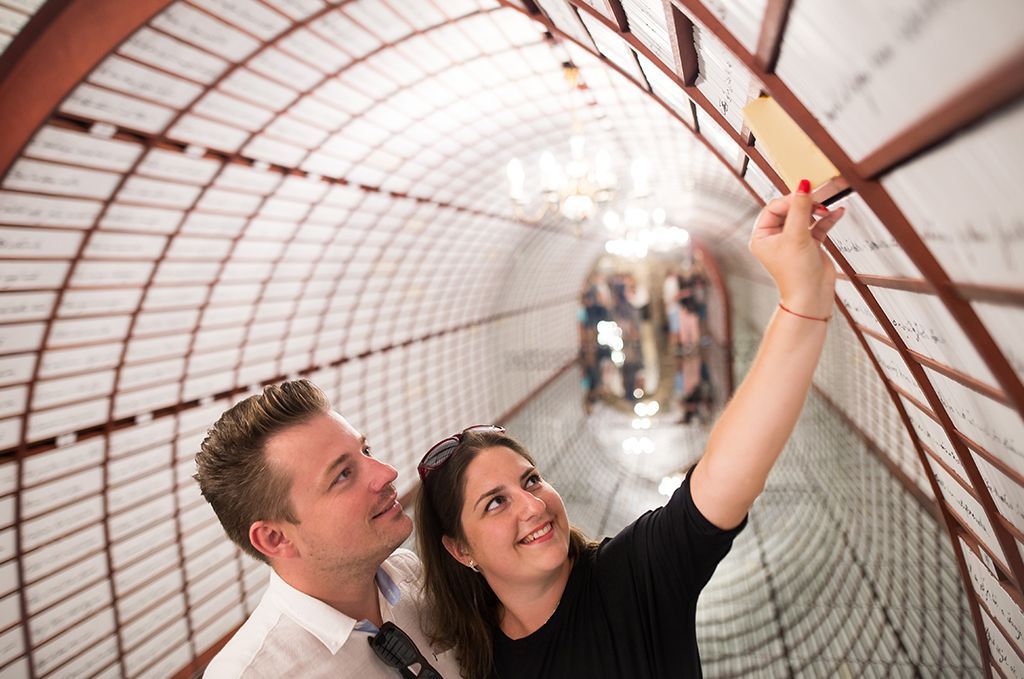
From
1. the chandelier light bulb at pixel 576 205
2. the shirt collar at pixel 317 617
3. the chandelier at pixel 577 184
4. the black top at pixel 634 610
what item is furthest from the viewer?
the chandelier light bulb at pixel 576 205

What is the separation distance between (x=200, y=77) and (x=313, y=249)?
334cm

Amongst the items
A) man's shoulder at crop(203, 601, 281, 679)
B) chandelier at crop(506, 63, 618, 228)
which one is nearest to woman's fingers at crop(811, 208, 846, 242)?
man's shoulder at crop(203, 601, 281, 679)

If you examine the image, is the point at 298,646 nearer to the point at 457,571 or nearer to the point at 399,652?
the point at 399,652

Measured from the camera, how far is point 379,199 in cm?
869

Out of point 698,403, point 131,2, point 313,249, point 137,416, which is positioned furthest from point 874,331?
point 698,403

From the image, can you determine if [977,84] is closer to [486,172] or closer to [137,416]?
[137,416]

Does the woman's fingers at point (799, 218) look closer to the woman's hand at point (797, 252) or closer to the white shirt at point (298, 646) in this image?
the woman's hand at point (797, 252)

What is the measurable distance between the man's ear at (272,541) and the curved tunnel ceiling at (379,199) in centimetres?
206

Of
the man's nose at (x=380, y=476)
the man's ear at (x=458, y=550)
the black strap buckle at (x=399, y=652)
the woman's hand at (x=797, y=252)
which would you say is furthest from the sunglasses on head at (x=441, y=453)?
the woman's hand at (x=797, y=252)

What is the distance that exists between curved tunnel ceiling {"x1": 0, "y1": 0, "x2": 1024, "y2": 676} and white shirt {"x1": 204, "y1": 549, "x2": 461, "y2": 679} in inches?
79.4

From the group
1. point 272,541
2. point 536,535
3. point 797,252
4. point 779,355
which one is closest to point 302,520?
point 272,541

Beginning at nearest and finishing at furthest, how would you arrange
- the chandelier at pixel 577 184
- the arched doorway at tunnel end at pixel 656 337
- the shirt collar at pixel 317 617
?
the shirt collar at pixel 317 617
the chandelier at pixel 577 184
the arched doorway at tunnel end at pixel 656 337

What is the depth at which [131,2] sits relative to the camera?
396cm

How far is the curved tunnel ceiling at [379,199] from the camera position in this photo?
43.3 inches
